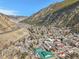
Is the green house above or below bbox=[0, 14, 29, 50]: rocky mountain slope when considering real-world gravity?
below

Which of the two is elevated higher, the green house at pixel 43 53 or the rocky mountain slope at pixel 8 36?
the rocky mountain slope at pixel 8 36

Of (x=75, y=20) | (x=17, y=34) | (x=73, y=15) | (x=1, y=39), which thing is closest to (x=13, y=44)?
(x=1, y=39)

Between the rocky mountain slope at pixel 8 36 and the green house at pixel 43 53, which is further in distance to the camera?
the rocky mountain slope at pixel 8 36

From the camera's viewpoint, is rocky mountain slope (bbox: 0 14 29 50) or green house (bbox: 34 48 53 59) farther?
rocky mountain slope (bbox: 0 14 29 50)

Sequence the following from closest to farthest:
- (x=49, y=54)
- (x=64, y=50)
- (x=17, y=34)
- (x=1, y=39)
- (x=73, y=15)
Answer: (x=49, y=54) → (x=64, y=50) → (x=1, y=39) → (x=17, y=34) → (x=73, y=15)

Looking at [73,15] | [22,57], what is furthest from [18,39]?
[73,15]

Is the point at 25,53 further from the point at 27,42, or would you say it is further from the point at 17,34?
the point at 17,34

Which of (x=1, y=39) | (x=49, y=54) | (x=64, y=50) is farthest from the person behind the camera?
(x=1, y=39)

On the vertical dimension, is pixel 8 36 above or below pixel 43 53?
above

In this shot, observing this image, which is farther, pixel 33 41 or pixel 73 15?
pixel 73 15

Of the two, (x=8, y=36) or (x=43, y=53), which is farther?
(x=8, y=36)
